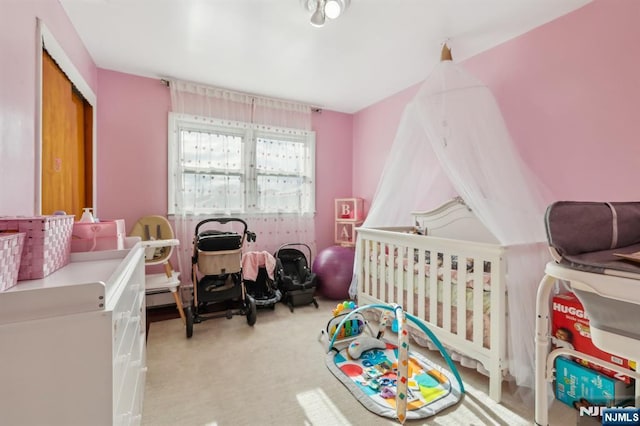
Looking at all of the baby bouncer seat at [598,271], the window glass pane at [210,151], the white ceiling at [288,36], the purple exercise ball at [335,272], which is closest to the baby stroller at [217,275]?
the purple exercise ball at [335,272]

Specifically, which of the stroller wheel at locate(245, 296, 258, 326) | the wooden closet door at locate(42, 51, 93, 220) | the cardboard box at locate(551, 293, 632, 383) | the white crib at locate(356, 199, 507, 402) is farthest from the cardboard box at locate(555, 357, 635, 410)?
the wooden closet door at locate(42, 51, 93, 220)

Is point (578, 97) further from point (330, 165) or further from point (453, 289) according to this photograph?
point (330, 165)

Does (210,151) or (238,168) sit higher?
(210,151)

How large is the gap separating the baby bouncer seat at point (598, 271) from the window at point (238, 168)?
3076mm

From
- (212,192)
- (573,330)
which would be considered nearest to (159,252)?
(212,192)

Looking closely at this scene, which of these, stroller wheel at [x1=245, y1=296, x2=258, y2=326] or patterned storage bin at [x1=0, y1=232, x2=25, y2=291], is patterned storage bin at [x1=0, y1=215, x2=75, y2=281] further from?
stroller wheel at [x1=245, y1=296, x2=258, y2=326]

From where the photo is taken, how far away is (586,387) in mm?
1567

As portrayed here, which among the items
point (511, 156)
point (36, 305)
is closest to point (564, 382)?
point (511, 156)

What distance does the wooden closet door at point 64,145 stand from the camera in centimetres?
183

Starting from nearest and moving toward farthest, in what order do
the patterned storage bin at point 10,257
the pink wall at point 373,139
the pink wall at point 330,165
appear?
the patterned storage bin at point 10,257
the pink wall at point 373,139
the pink wall at point 330,165

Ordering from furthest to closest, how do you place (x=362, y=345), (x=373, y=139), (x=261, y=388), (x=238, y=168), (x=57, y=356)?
(x=373, y=139), (x=238, y=168), (x=362, y=345), (x=261, y=388), (x=57, y=356)

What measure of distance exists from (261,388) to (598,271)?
5.82 feet

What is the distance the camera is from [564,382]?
166cm

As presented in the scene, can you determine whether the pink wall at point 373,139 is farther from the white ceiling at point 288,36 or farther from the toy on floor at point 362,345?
A: the toy on floor at point 362,345
